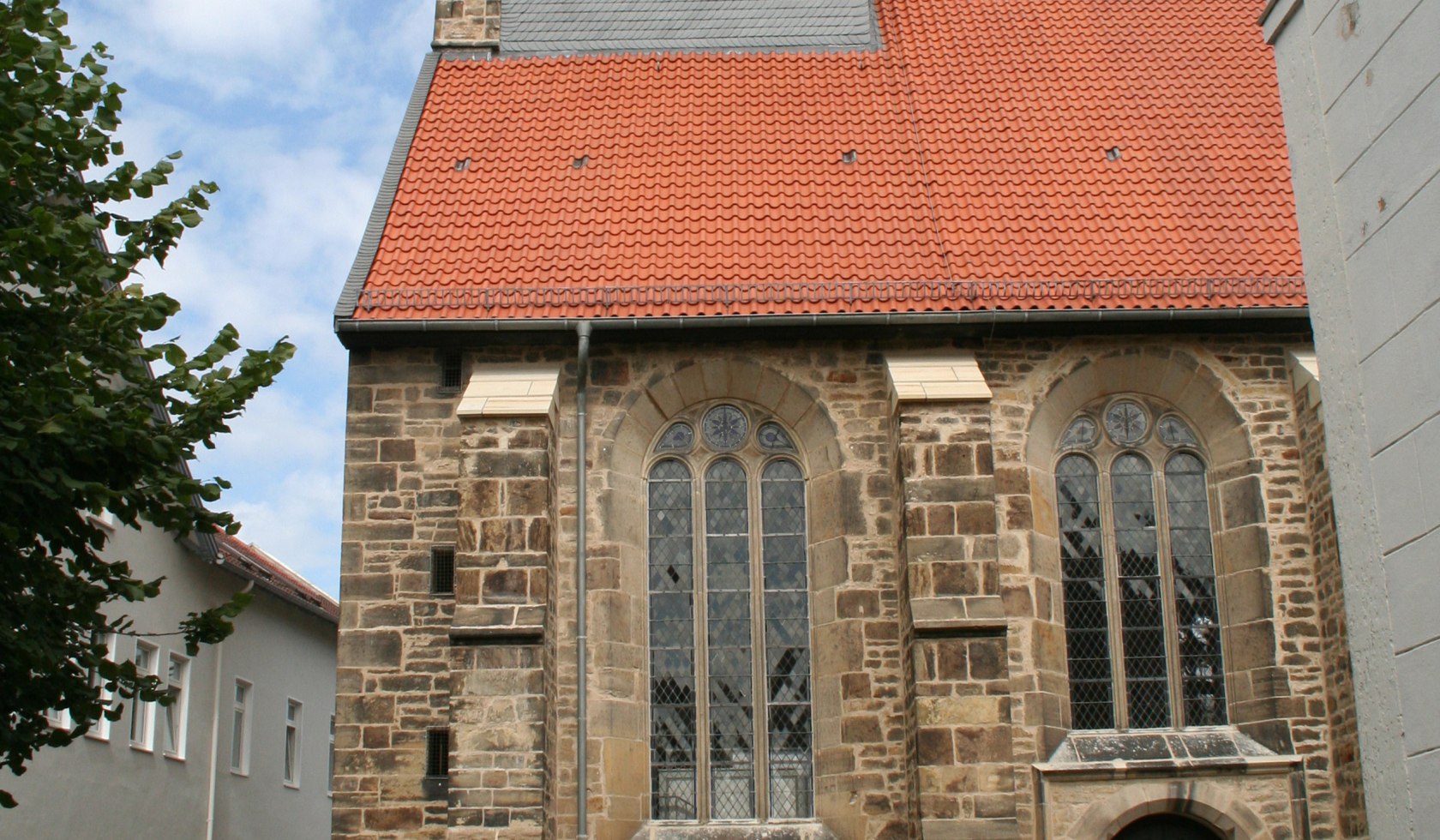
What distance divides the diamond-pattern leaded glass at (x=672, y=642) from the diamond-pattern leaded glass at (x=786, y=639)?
0.59 m

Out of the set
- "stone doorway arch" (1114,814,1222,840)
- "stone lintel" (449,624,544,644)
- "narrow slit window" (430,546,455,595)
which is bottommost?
"stone doorway arch" (1114,814,1222,840)

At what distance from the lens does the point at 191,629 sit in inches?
333

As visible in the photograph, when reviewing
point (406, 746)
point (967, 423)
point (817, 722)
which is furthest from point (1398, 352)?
point (406, 746)

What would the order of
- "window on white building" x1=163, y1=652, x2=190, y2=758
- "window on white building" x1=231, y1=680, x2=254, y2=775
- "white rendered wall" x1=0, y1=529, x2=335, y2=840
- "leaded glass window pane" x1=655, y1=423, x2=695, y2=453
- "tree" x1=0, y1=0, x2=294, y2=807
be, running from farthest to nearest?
"window on white building" x1=231, y1=680, x2=254, y2=775 → "window on white building" x1=163, y1=652, x2=190, y2=758 → "white rendered wall" x1=0, y1=529, x2=335, y2=840 → "leaded glass window pane" x1=655, y1=423, x2=695, y2=453 → "tree" x1=0, y1=0, x2=294, y2=807

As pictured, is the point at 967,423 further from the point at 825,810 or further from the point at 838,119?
the point at 838,119

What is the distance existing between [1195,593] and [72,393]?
836 centimetres

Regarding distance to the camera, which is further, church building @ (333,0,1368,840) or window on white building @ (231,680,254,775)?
window on white building @ (231,680,254,775)

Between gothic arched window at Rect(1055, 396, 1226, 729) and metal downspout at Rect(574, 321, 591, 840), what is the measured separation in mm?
3697

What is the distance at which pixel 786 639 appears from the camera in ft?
38.9

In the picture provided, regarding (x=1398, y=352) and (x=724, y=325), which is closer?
(x=1398, y=352)

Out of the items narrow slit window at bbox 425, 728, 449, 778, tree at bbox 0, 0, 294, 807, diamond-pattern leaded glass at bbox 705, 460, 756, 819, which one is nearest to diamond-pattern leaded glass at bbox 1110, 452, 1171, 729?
diamond-pattern leaded glass at bbox 705, 460, 756, 819

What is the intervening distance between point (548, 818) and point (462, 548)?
200 cm

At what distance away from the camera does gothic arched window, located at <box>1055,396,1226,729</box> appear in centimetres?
1170

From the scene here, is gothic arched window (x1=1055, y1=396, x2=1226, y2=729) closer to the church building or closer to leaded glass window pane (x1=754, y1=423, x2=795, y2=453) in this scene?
the church building
